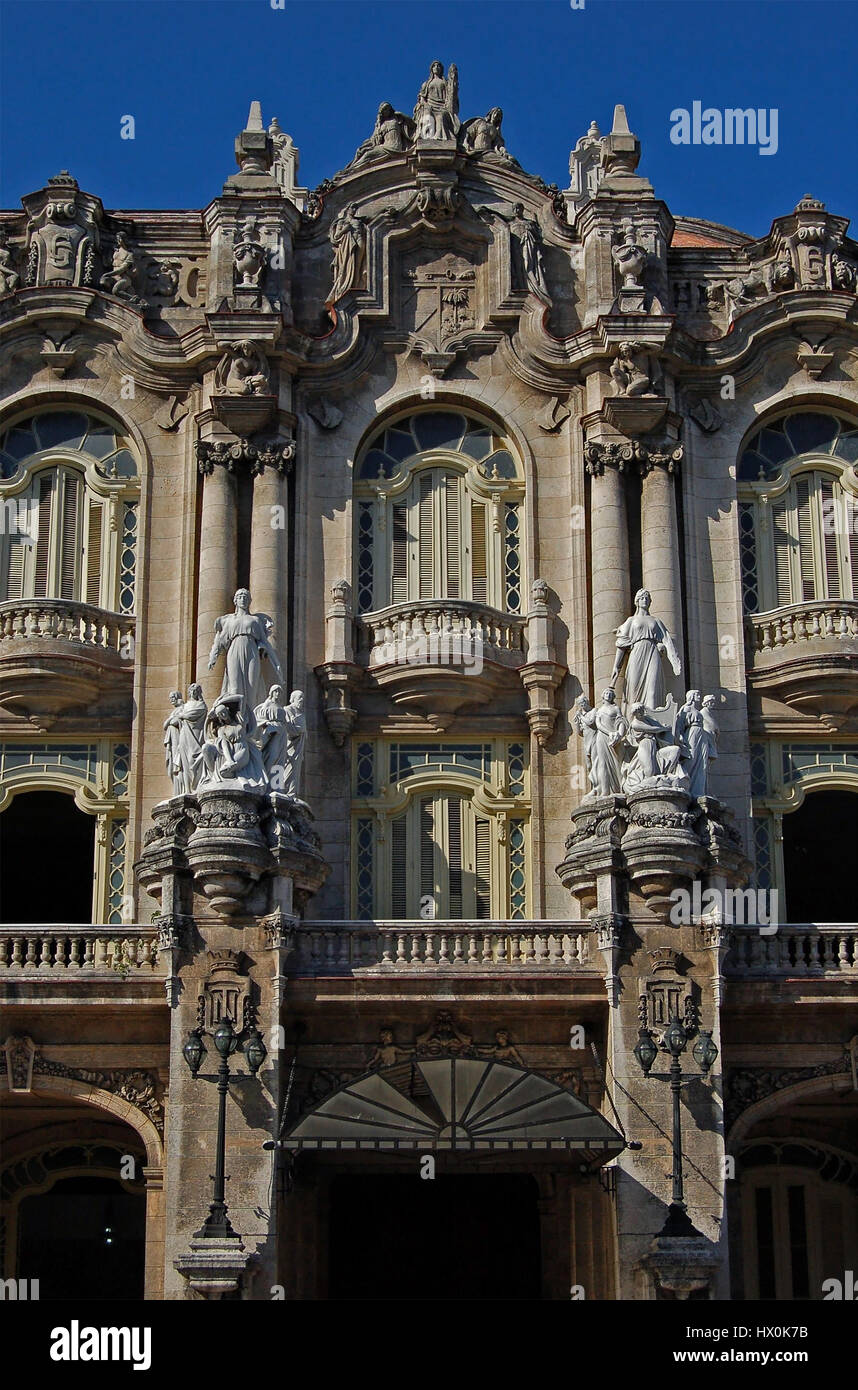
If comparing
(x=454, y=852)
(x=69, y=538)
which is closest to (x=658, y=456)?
(x=454, y=852)

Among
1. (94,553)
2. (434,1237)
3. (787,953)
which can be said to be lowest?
(434,1237)

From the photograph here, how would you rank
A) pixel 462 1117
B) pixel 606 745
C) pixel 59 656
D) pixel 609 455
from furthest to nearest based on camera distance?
1. pixel 609 455
2. pixel 59 656
3. pixel 606 745
4. pixel 462 1117

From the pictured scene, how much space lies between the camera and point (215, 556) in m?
33.4

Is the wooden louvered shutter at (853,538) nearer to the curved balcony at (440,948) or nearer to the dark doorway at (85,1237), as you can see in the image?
the curved balcony at (440,948)

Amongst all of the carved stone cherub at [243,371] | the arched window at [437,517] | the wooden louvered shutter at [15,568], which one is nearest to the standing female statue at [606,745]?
the arched window at [437,517]

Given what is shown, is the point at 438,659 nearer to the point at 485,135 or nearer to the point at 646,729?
the point at 646,729

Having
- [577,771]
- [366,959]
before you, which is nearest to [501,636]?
[577,771]

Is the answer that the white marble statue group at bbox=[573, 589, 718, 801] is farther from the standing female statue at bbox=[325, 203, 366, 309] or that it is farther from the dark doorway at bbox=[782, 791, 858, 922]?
the standing female statue at bbox=[325, 203, 366, 309]

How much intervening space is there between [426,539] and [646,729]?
21.8 ft

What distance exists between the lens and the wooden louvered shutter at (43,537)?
34344mm

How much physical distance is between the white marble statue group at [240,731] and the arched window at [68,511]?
15.5 ft

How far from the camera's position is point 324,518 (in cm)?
3434

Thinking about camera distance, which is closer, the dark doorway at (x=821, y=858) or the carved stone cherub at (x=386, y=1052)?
the carved stone cherub at (x=386, y=1052)

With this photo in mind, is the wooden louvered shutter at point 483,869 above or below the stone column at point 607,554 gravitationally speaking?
below
